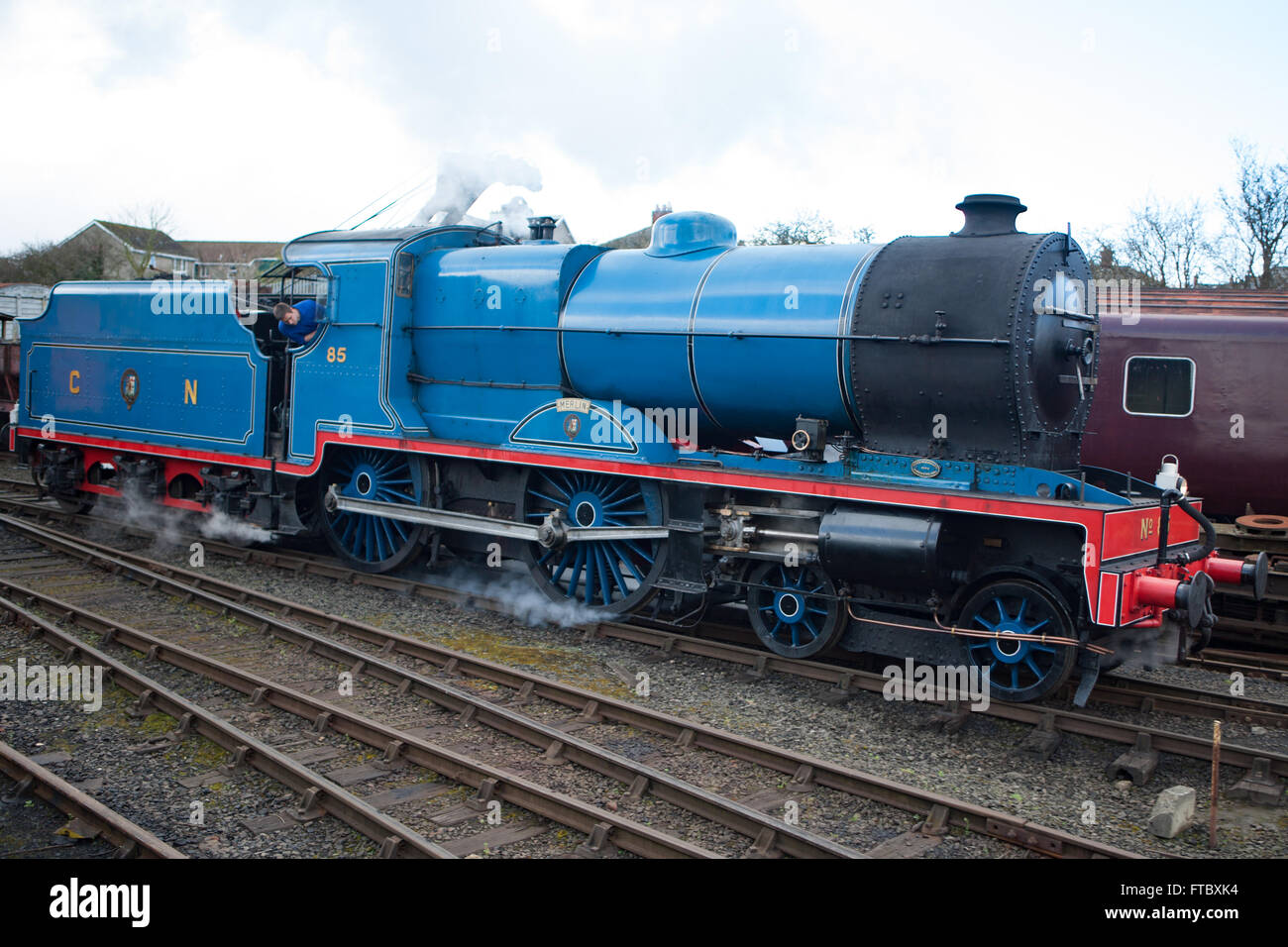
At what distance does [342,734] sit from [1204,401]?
8.64m

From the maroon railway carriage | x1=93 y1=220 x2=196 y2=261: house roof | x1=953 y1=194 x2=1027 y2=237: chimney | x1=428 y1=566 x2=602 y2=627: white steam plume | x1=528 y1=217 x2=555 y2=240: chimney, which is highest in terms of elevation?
x1=93 y1=220 x2=196 y2=261: house roof

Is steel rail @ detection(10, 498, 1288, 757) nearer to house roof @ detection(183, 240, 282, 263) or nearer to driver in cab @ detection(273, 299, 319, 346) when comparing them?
driver in cab @ detection(273, 299, 319, 346)

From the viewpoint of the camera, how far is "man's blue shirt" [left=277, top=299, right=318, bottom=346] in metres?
10.7

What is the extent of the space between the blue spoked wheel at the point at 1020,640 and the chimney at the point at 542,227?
5576mm

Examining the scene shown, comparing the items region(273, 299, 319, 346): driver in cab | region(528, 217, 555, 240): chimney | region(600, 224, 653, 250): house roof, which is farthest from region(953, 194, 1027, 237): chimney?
region(600, 224, 653, 250): house roof

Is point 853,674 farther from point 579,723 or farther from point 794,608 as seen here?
point 579,723

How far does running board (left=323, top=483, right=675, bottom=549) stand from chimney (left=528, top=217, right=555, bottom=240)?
287cm

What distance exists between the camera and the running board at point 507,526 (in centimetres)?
844

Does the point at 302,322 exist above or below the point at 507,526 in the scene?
above

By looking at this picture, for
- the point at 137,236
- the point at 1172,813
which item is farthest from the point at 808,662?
the point at 137,236

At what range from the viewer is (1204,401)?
1013 cm

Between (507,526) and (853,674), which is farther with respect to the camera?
(507,526)
